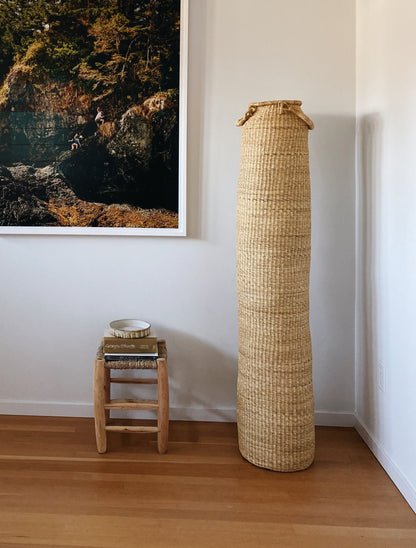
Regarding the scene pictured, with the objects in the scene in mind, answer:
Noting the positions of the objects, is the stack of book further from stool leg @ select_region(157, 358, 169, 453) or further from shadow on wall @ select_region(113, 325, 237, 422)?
shadow on wall @ select_region(113, 325, 237, 422)

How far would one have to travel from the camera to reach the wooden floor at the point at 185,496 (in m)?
1.69

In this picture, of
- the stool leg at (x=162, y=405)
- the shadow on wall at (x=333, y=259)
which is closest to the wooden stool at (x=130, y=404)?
the stool leg at (x=162, y=405)

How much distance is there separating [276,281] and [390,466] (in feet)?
2.86

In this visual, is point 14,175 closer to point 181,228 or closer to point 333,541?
point 181,228

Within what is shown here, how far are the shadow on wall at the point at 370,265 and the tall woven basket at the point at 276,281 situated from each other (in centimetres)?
33

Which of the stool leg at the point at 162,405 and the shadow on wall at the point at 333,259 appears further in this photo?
the shadow on wall at the point at 333,259

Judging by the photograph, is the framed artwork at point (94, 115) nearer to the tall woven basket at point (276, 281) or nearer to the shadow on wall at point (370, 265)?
the tall woven basket at point (276, 281)

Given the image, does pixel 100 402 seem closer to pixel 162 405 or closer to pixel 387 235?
pixel 162 405

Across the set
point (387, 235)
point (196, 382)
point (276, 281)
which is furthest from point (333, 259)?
point (196, 382)

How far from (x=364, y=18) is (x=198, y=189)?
3.57 ft

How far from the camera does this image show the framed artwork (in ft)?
8.12

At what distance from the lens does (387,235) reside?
2135 millimetres

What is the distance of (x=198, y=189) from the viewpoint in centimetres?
255

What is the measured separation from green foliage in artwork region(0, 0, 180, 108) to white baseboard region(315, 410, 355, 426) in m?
1.78
